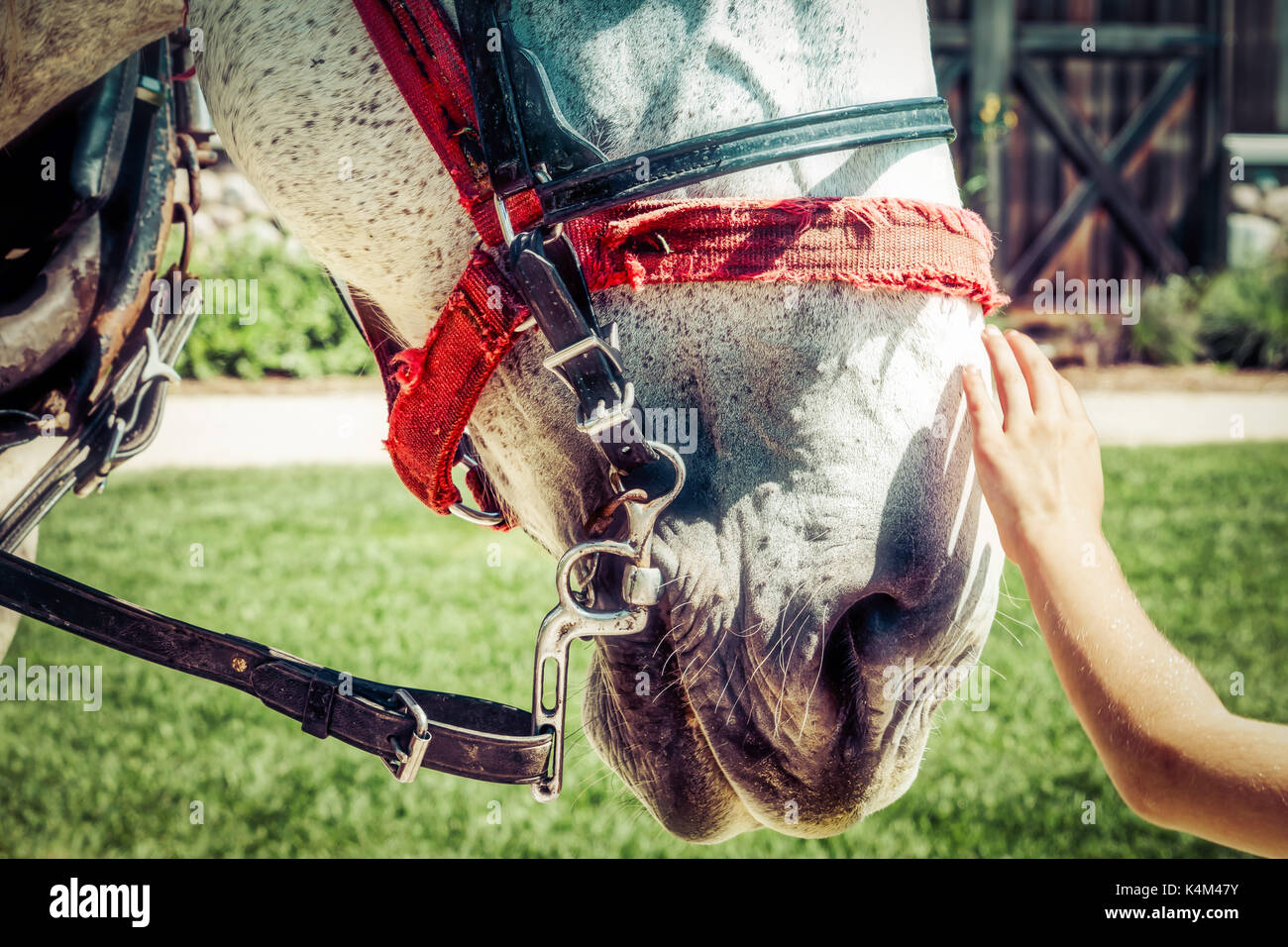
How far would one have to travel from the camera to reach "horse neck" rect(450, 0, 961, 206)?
48.7 inches

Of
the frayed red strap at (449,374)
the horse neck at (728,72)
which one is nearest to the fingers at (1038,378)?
the horse neck at (728,72)

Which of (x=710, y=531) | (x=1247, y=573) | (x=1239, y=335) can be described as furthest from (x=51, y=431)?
(x=1239, y=335)

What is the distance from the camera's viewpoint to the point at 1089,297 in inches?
481

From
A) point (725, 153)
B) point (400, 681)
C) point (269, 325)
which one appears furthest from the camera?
point (269, 325)

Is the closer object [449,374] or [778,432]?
[778,432]

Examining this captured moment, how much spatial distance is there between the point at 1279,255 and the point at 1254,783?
41.4 ft

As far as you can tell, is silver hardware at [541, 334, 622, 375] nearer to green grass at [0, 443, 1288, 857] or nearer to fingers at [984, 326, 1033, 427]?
fingers at [984, 326, 1033, 427]

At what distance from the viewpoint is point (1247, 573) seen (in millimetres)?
5902

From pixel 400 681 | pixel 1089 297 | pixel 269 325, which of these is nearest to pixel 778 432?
pixel 400 681
